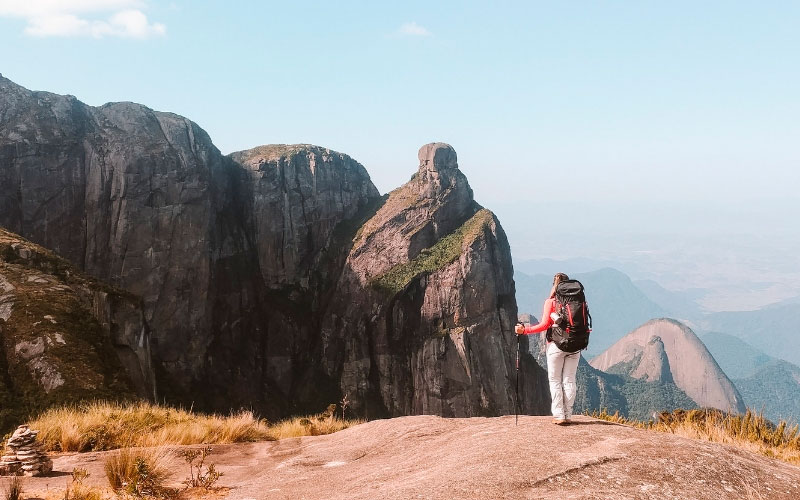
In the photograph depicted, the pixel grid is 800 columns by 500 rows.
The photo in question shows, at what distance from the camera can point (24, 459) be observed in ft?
31.0

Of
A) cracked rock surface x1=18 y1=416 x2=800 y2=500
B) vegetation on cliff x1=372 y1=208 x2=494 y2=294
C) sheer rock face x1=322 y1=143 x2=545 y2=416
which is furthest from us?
vegetation on cliff x1=372 y1=208 x2=494 y2=294

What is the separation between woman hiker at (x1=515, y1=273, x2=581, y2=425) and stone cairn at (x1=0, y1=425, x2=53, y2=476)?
9841 millimetres

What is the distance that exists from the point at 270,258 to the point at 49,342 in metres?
84.8

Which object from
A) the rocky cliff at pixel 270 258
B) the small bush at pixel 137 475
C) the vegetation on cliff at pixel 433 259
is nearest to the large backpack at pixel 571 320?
the small bush at pixel 137 475

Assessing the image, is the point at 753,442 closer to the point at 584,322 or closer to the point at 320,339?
the point at 584,322

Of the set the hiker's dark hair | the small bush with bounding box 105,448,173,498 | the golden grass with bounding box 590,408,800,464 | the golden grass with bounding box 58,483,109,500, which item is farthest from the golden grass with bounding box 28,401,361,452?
the golden grass with bounding box 590,408,800,464

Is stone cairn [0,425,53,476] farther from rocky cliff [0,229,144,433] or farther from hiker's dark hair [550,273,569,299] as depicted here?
rocky cliff [0,229,144,433]

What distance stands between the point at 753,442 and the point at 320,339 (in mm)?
106891

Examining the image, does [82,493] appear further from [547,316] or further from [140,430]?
[547,316]

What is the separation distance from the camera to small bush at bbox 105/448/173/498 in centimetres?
796

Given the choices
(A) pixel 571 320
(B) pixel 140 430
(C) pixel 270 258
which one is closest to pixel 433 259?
(C) pixel 270 258

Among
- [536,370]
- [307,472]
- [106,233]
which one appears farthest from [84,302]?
[536,370]

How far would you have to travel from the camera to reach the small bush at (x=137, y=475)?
7959 mm

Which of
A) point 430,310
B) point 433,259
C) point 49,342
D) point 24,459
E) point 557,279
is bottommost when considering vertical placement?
point 430,310
